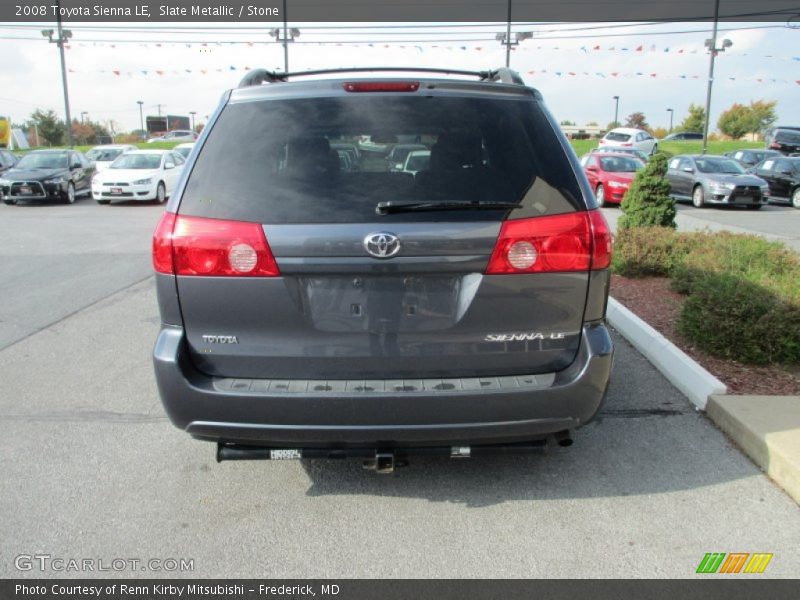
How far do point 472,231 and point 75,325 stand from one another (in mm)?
5249

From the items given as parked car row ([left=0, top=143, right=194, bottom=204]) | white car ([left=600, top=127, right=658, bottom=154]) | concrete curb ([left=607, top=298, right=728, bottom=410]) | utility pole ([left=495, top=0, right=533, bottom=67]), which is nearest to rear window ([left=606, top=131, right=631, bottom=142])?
white car ([left=600, top=127, right=658, bottom=154])

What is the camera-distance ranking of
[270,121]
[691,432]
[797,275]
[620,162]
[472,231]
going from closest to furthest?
1. [472,231]
2. [270,121]
3. [691,432]
4. [797,275]
5. [620,162]

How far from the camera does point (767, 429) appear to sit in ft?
12.3

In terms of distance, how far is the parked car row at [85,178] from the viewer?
20.2 metres

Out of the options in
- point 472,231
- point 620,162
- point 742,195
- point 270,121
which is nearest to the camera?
point 472,231

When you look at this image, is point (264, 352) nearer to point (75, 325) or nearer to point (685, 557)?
point (685, 557)

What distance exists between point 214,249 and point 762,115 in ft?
287

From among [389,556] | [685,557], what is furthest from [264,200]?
[685,557]

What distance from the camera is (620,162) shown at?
21.2m

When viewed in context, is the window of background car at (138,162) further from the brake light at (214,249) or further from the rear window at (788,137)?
the rear window at (788,137)

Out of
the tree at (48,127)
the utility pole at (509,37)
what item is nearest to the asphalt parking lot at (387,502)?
the utility pole at (509,37)

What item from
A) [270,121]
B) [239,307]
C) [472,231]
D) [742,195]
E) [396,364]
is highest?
[270,121]

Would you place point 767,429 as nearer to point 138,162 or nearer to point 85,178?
Result: point 138,162

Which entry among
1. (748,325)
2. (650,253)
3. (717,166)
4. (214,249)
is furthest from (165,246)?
(717,166)
